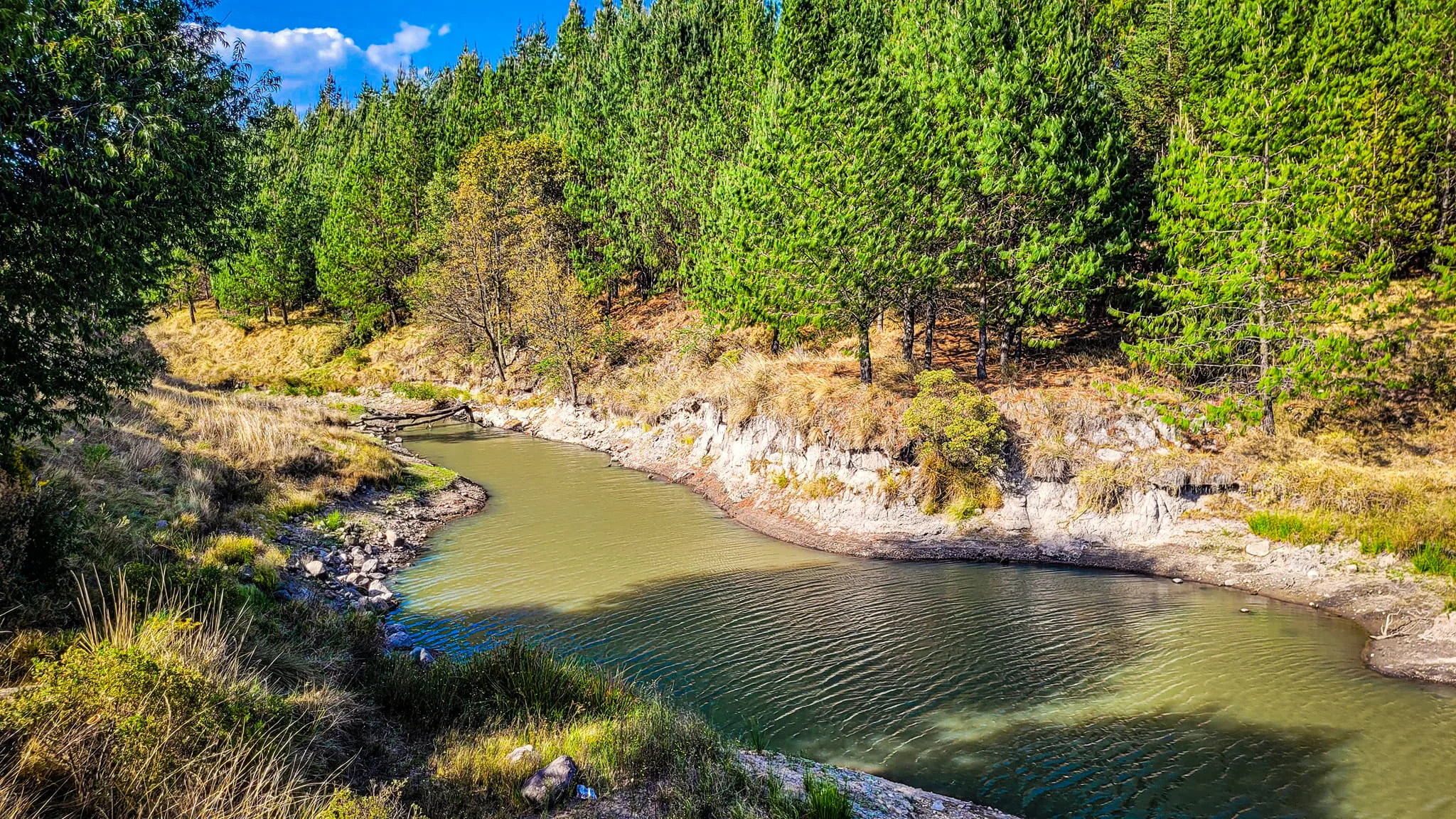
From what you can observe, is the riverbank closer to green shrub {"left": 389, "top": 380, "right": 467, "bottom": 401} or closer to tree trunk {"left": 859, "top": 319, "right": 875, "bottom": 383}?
tree trunk {"left": 859, "top": 319, "right": 875, "bottom": 383}

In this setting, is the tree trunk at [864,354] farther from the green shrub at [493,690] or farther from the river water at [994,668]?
the green shrub at [493,690]

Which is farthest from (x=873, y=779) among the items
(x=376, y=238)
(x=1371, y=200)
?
(x=376, y=238)

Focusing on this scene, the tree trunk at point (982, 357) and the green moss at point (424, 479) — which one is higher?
the tree trunk at point (982, 357)

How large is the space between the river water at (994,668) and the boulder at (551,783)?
464 centimetres

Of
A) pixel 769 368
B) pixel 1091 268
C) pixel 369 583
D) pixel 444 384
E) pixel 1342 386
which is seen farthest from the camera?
pixel 444 384

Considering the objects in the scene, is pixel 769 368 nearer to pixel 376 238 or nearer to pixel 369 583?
pixel 369 583

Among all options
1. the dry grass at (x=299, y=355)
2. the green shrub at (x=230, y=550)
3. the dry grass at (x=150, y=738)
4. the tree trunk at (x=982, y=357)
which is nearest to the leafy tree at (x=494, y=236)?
the dry grass at (x=299, y=355)

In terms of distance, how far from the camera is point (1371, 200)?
20.5 meters

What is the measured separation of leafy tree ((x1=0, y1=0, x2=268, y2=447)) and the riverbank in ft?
58.2

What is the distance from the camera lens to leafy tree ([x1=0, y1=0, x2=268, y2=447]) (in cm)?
736

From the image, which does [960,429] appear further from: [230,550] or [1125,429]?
[230,550]

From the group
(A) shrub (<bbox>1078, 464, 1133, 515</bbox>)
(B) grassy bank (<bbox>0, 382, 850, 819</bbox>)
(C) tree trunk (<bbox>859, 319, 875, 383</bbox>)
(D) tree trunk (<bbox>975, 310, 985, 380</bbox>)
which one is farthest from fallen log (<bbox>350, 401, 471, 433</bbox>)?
(A) shrub (<bbox>1078, 464, 1133, 515</bbox>)

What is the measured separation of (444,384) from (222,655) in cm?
4801

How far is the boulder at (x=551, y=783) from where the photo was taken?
6.84m
